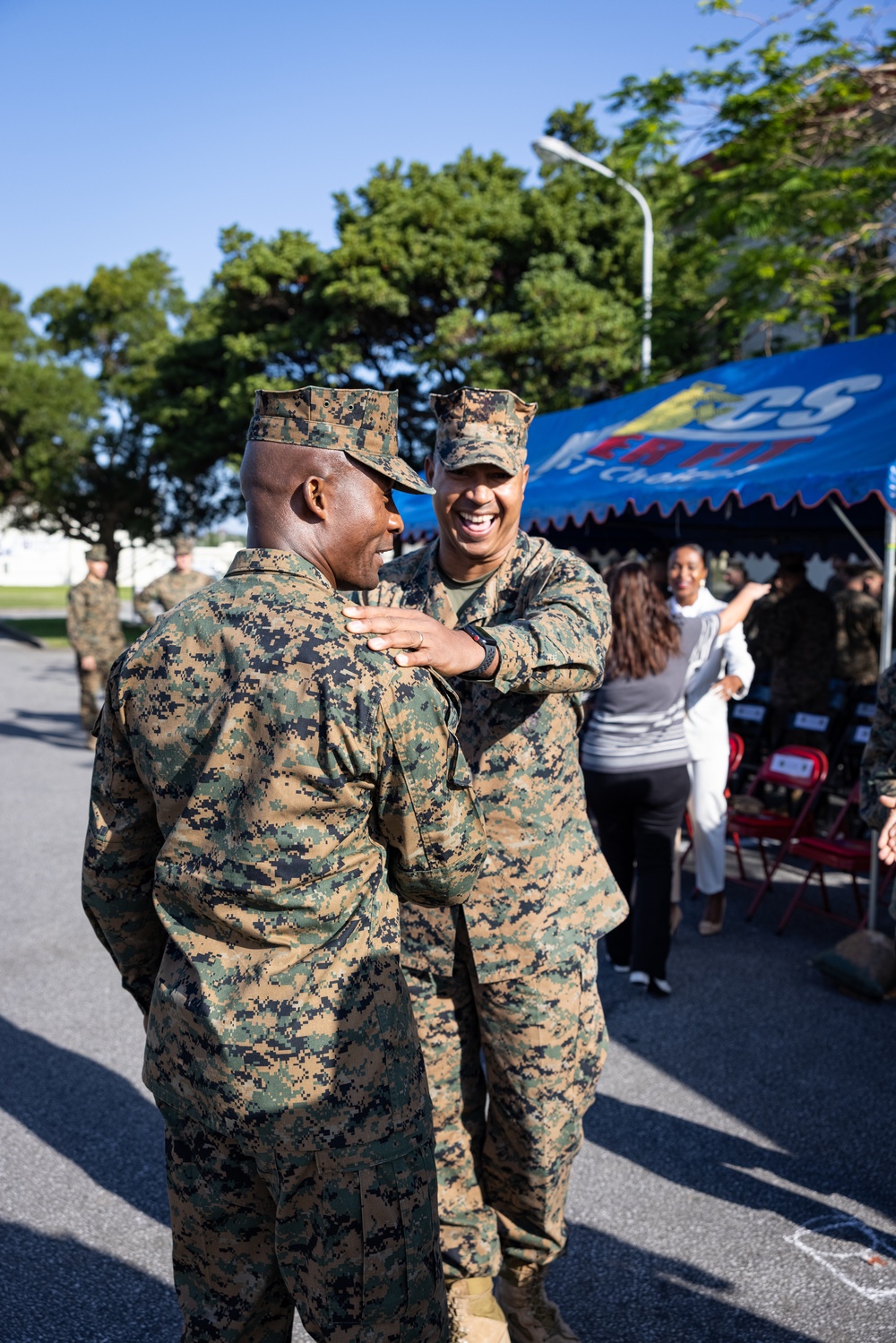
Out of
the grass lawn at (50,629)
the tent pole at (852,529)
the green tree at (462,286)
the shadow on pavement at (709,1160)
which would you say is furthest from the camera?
the grass lawn at (50,629)

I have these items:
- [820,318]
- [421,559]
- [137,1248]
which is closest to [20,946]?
[137,1248]

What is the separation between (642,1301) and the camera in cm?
270

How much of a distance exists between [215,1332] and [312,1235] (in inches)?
11.6

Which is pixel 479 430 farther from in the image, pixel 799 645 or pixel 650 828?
pixel 799 645

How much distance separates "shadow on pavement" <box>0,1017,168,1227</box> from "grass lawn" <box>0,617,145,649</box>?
1906cm

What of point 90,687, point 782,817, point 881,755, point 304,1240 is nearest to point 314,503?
point 304,1240

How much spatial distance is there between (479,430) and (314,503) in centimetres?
85

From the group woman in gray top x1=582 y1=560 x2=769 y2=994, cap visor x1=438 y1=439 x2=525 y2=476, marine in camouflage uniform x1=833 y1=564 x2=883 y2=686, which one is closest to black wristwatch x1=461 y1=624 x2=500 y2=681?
cap visor x1=438 y1=439 x2=525 y2=476

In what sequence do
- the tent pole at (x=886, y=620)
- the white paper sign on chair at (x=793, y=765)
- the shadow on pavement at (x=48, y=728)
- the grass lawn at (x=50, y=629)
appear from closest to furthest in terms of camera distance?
1. the tent pole at (x=886, y=620)
2. the white paper sign on chair at (x=793, y=765)
3. the shadow on pavement at (x=48, y=728)
4. the grass lawn at (x=50, y=629)

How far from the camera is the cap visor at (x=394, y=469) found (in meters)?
1.70

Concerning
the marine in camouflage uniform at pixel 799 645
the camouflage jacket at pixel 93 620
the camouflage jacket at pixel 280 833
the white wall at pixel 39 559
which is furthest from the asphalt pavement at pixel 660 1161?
the white wall at pixel 39 559

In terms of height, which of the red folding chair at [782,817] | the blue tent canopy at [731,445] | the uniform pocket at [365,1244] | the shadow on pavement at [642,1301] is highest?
the blue tent canopy at [731,445]

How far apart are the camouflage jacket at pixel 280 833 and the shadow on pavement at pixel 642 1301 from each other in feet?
4.37

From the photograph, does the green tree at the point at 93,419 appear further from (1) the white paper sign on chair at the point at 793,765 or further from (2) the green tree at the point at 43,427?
(1) the white paper sign on chair at the point at 793,765
